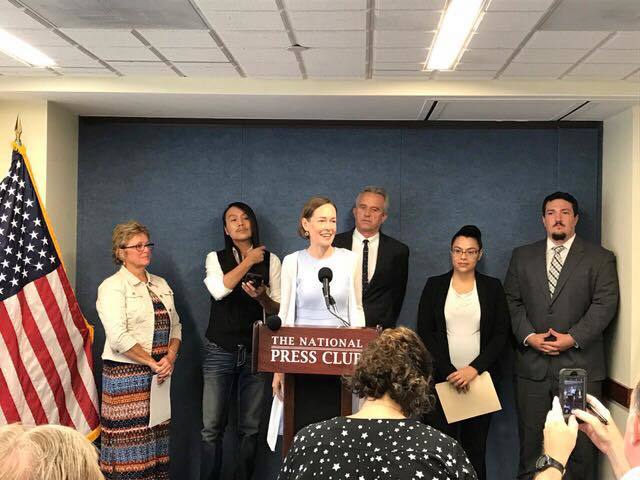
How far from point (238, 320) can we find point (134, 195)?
132cm

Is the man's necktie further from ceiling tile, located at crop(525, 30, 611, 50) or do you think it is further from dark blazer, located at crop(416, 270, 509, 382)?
ceiling tile, located at crop(525, 30, 611, 50)

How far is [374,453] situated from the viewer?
2.26 m

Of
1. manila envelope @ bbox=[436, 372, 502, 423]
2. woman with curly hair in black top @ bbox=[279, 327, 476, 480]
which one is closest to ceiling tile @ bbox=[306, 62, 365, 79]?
manila envelope @ bbox=[436, 372, 502, 423]

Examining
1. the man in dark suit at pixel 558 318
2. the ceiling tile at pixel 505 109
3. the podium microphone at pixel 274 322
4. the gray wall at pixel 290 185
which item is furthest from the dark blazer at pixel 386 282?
the podium microphone at pixel 274 322

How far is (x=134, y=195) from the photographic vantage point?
5926 mm

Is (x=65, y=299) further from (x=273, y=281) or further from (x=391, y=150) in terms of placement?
(x=391, y=150)

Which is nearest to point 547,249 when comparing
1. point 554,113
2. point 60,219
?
point 554,113

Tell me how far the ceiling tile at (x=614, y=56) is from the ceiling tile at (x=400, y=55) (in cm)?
91

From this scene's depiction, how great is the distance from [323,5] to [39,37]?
154cm

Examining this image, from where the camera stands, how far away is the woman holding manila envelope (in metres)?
5.21

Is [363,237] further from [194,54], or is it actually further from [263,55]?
[194,54]

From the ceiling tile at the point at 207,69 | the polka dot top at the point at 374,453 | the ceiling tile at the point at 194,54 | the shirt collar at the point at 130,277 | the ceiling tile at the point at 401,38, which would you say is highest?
the ceiling tile at the point at 401,38

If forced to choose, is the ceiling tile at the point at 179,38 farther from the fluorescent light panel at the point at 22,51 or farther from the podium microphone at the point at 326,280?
the podium microphone at the point at 326,280

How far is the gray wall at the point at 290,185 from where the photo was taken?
5871 millimetres
